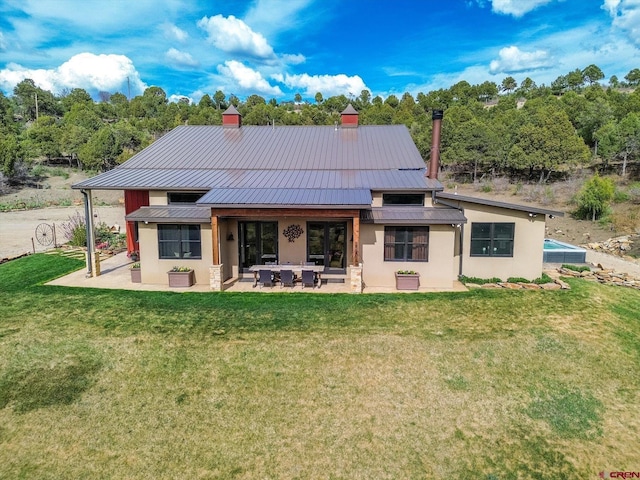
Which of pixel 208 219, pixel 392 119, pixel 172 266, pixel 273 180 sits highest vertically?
pixel 392 119

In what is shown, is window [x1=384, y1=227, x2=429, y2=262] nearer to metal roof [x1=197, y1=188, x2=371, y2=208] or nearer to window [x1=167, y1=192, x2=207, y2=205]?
metal roof [x1=197, y1=188, x2=371, y2=208]

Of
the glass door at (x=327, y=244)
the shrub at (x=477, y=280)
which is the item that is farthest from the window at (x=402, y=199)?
the shrub at (x=477, y=280)

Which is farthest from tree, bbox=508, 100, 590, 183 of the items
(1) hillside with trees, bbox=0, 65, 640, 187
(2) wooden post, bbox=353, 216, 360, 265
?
(2) wooden post, bbox=353, 216, 360, 265

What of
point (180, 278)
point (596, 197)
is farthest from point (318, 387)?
point (596, 197)

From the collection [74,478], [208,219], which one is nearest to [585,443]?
[74,478]

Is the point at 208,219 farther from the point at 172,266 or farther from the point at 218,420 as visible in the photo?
the point at 218,420

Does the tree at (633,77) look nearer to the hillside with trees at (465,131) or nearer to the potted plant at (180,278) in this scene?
the hillside with trees at (465,131)

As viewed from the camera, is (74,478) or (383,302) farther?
(383,302)
